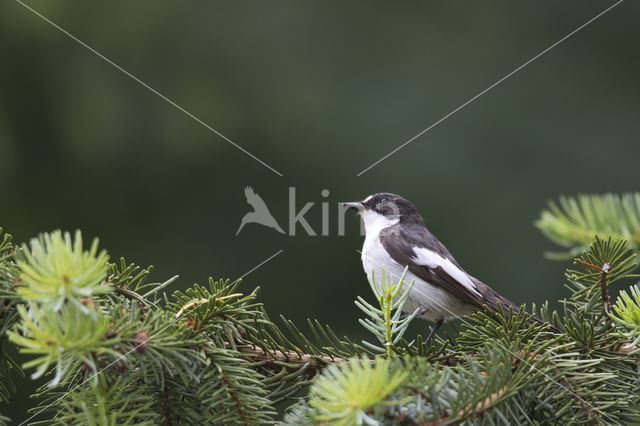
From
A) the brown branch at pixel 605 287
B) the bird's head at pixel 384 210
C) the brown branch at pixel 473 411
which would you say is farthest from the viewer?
the bird's head at pixel 384 210

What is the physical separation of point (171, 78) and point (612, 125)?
4783 millimetres

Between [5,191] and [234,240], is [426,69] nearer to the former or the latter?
[234,240]

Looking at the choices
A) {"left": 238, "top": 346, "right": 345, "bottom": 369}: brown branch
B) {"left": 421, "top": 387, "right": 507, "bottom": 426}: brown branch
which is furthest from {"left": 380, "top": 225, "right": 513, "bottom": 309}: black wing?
{"left": 421, "top": 387, "right": 507, "bottom": 426}: brown branch

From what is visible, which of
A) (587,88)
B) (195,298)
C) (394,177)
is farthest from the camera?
(587,88)

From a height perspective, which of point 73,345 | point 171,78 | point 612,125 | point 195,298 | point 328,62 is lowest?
point 73,345

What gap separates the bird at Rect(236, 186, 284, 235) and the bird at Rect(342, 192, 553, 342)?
6.29 feet

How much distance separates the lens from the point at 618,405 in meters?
1.56

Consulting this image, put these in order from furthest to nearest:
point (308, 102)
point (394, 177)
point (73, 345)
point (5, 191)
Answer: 1. point (308, 102)
2. point (394, 177)
3. point (5, 191)
4. point (73, 345)

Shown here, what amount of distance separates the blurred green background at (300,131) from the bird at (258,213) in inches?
3.0

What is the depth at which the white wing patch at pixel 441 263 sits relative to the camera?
11.0 ft

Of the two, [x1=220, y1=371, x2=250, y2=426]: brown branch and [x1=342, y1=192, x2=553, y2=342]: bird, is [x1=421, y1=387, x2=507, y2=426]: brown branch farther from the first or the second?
[x1=342, y1=192, x2=553, y2=342]: bird

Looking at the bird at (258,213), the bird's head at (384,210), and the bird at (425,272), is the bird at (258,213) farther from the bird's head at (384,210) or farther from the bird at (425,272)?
the bird at (425,272)

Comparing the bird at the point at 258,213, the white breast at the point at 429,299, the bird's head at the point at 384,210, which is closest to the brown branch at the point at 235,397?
the white breast at the point at 429,299


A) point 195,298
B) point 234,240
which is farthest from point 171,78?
point 195,298
